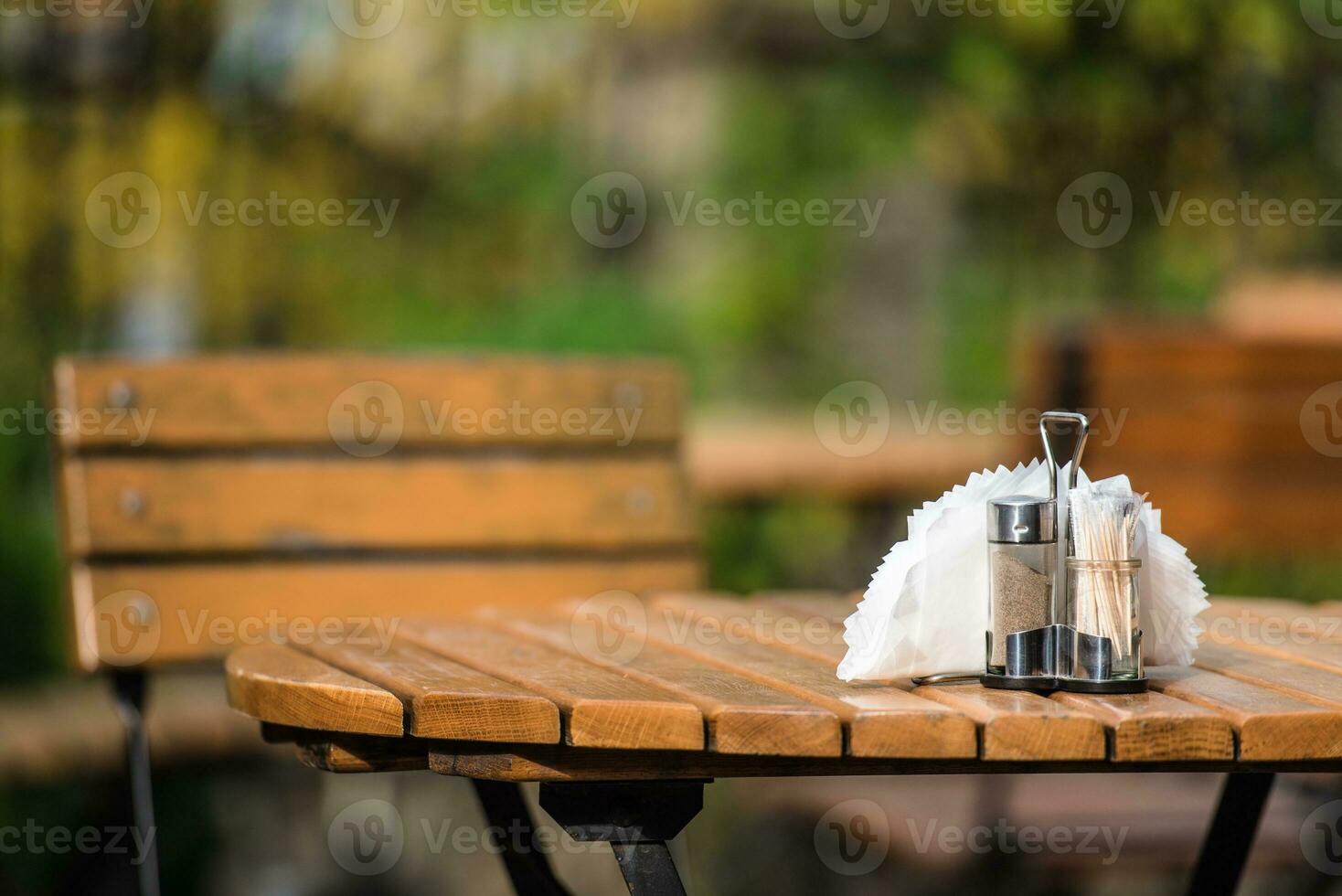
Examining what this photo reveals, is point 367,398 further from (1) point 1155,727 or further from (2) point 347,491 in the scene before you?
(1) point 1155,727

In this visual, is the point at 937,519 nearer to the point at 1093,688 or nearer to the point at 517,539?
the point at 1093,688

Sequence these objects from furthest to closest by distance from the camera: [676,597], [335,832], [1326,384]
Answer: [1326,384]
[335,832]
[676,597]

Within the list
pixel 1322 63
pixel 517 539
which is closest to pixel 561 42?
pixel 1322 63

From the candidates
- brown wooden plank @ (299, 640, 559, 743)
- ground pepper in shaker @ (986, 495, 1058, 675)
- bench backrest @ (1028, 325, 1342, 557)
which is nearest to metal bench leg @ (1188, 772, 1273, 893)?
ground pepper in shaker @ (986, 495, 1058, 675)

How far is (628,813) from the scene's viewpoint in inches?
46.0

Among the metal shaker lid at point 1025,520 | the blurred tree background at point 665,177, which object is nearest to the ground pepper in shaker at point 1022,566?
the metal shaker lid at point 1025,520

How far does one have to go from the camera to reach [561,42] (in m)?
6.20

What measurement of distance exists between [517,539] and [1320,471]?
2301mm

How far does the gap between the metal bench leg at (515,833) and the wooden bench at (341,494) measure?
28.8 inches

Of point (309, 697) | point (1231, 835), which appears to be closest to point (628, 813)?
point (309, 697)

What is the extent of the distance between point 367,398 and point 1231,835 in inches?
54.5

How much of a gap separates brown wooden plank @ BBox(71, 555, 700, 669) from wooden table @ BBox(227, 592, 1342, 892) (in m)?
0.92

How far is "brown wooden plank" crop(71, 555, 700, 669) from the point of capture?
7.39 feet

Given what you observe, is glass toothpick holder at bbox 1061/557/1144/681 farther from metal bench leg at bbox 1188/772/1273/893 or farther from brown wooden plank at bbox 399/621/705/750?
metal bench leg at bbox 1188/772/1273/893
